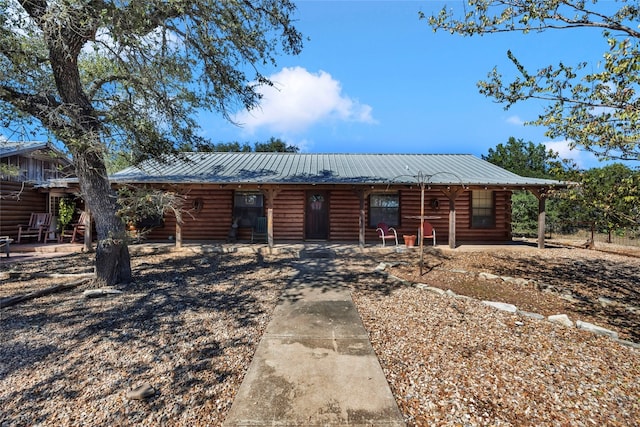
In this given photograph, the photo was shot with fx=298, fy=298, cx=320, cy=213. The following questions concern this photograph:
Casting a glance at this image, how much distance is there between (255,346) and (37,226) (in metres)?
13.0

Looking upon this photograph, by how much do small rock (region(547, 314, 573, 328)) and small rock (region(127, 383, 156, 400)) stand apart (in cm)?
486

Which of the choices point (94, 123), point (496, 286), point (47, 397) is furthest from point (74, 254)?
point (496, 286)

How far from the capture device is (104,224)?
5.68 meters

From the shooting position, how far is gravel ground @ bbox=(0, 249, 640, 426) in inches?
91.8

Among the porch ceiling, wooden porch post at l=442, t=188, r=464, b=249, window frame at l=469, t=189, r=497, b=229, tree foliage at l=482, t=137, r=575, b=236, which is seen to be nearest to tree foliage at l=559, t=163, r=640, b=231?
tree foliage at l=482, t=137, r=575, b=236

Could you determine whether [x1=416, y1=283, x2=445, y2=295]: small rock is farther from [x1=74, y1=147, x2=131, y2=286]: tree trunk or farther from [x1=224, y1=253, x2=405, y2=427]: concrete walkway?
[x1=74, y1=147, x2=131, y2=286]: tree trunk

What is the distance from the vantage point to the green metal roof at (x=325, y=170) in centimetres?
961

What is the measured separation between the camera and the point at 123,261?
19.4ft

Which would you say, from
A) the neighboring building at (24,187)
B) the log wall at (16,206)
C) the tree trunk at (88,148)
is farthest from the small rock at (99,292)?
the log wall at (16,206)

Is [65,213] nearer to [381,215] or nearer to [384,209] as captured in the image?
[381,215]

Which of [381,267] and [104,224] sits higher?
[104,224]

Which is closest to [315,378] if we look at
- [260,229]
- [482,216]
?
[260,229]

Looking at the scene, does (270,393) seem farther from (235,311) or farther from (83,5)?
(83,5)

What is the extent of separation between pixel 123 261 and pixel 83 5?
14.2 feet
